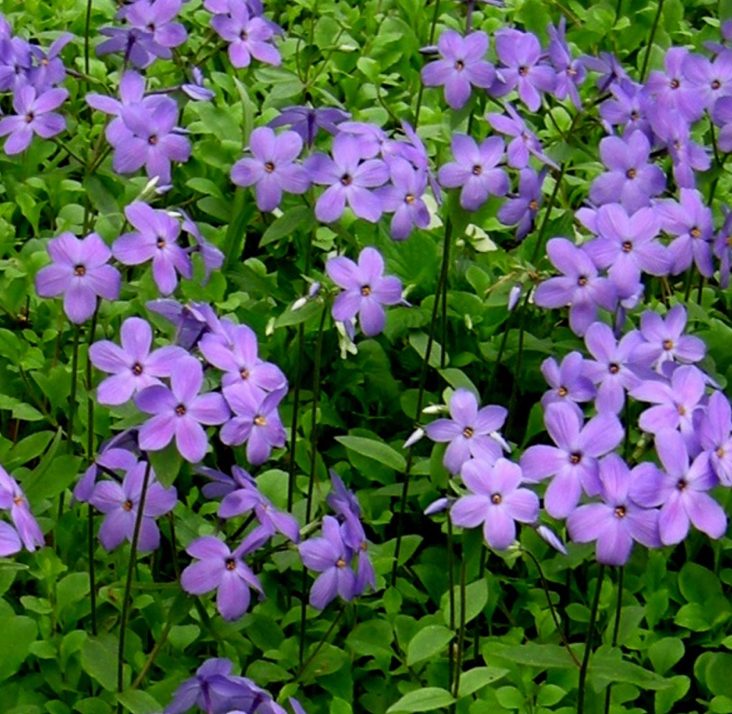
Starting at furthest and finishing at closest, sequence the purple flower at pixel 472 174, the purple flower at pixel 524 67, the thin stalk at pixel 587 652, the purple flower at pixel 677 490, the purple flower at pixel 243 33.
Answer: the purple flower at pixel 243 33, the purple flower at pixel 524 67, the purple flower at pixel 472 174, the thin stalk at pixel 587 652, the purple flower at pixel 677 490

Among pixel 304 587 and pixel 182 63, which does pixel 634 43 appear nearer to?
pixel 182 63

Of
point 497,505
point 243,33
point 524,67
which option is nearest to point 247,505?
point 497,505

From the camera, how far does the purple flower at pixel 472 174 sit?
88.3 inches

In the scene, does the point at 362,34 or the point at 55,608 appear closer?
the point at 55,608

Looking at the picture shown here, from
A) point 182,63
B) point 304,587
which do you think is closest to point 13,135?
point 182,63

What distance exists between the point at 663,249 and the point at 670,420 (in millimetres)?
489

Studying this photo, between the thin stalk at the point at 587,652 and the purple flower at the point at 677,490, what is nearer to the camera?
the purple flower at the point at 677,490

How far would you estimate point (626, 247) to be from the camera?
2217 mm

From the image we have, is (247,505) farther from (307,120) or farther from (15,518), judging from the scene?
(307,120)

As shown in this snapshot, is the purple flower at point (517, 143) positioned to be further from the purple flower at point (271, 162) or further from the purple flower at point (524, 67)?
the purple flower at point (271, 162)

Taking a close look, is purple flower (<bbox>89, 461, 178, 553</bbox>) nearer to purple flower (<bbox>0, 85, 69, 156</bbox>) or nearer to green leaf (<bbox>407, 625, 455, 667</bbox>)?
green leaf (<bbox>407, 625, 455, 667</bbox>)

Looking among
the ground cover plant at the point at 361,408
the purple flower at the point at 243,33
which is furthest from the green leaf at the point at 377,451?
the purple flower at the point at 243,33

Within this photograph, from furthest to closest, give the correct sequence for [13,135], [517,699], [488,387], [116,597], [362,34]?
[362,34] → [488,387] → [13,135] → [116,597] → [517,699]

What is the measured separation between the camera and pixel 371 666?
2.18 m
